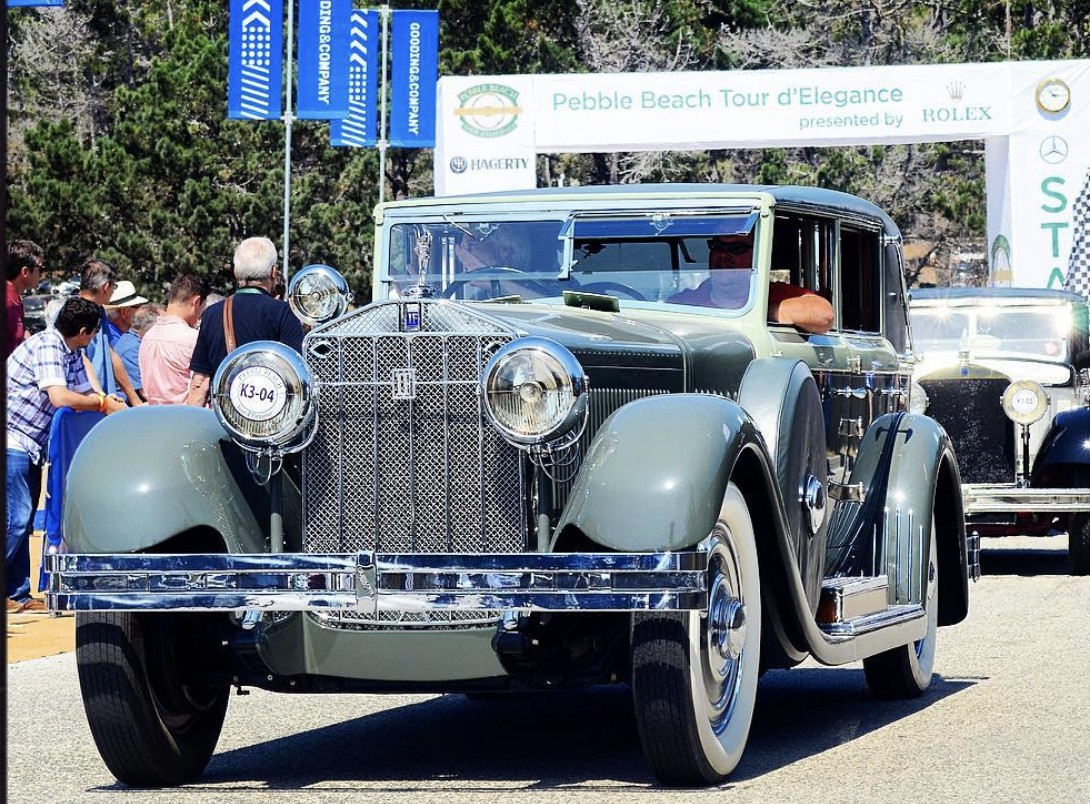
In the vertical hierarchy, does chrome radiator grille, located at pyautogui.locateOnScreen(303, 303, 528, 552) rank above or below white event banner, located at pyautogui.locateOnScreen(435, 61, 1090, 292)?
below

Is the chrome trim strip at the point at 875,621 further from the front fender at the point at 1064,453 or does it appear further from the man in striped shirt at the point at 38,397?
the front fender at the point at 1064,453

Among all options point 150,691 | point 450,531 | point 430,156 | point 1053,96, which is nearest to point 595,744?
point 450,531

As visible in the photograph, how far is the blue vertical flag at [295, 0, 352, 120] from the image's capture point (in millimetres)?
28812

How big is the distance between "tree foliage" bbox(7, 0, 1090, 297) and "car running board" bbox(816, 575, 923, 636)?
3065 centimetres

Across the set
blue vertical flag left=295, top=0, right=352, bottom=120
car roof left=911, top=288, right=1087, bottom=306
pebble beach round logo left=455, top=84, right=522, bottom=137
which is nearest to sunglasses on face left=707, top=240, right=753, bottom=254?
car roof left=911, top=288, right=1087, bottom=306

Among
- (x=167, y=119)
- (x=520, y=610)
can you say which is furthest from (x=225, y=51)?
(x=520, y=610)

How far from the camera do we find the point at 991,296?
14.9m

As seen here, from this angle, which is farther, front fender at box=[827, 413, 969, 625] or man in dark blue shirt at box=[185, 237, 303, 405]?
man in dark blue shirt at box=[185, 237, 303, 405]

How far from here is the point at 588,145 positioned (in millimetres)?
24766

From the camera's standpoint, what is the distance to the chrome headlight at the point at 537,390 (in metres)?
5.28

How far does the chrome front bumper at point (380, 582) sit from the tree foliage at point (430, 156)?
32.7m

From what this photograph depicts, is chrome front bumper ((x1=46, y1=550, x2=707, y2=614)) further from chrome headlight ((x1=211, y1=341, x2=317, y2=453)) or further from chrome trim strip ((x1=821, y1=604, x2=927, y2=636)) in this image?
chrome trim strip ((x1=821, y1=604, x2=927, y2=636))

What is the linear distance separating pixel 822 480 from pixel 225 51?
1383 inches

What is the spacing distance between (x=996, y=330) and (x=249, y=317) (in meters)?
8.04
